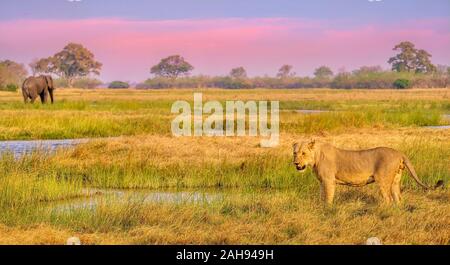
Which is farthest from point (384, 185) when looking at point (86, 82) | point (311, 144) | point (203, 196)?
point (86, 82)

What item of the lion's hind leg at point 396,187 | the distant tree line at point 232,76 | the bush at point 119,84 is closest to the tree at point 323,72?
the distant tree line at point 232,76

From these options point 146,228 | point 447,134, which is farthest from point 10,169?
point 447,134

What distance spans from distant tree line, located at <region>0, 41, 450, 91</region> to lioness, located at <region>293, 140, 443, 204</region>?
6269 centimetres

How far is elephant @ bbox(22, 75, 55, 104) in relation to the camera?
4150cm

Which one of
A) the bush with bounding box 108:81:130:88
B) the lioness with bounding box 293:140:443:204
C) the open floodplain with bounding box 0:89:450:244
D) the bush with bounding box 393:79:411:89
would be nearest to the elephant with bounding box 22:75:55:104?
the open floodplain with bounding box 0:89:450:244

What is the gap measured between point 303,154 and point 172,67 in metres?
95.9

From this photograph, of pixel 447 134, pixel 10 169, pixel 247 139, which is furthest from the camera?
pixel 447 134

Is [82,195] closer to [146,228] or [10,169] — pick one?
[10,169]

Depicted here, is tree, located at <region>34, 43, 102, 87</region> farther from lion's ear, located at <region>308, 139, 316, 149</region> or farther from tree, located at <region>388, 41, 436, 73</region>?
lion's ear, located at <region>308, 139, 316, 149</region>

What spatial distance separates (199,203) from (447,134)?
12.9 m

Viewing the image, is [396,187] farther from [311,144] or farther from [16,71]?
[16,71]

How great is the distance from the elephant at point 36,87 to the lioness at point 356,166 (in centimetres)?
3209

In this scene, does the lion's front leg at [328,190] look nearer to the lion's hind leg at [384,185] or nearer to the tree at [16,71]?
the lion's hind leg at [384,185]
